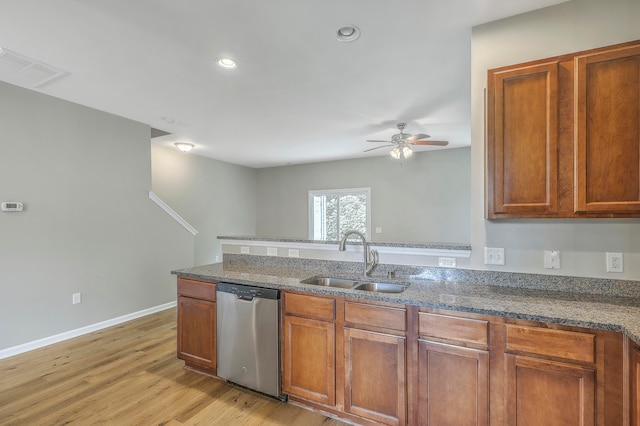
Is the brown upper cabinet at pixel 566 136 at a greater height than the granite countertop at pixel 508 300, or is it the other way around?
the brown upper cabinet at pixel 566 136

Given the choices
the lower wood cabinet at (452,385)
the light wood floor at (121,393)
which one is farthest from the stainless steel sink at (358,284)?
the light wood floor at (121,393)

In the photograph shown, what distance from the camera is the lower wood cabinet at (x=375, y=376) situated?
5.89 ft

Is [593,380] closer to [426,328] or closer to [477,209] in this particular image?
[426,328]

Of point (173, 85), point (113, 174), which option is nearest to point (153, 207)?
point (113, 174)

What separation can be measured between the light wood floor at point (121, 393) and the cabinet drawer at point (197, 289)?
28.7 inches

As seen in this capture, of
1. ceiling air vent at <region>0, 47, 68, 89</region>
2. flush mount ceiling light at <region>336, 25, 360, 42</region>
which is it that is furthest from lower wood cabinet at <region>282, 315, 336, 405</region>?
ceiling air vent at <region>0, 47, 68, 89</region>

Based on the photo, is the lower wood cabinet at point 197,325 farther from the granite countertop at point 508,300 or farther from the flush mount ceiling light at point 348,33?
the flush mount ceiling light at point 348,33

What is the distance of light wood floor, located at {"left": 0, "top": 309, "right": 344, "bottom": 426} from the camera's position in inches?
81.6

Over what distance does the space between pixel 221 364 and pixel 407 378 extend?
152 cm

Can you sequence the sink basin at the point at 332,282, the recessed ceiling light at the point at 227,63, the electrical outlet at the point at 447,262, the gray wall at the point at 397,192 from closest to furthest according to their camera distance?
the electrical outlet at the point at 447,262 → the sink basin at the point at 332,282 → the recessed ceiling light at the point at 227,63 → the gray wall at the point at 397,192

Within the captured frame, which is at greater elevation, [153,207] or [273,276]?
[153,207]

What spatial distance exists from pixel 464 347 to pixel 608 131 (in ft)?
4.62

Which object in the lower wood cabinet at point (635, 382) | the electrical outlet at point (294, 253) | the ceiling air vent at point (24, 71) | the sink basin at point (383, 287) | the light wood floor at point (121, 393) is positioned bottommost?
the light wood floor at point (121, 393)

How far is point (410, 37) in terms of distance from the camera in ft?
7.22
